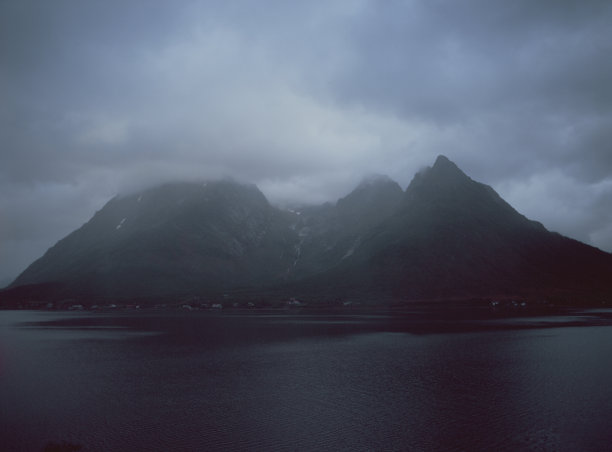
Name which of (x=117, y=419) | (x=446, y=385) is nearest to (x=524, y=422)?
(x=446, y=385)

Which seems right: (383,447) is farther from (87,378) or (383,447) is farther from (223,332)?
(223,332)

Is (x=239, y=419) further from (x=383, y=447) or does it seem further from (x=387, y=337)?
(x=387, y=337)

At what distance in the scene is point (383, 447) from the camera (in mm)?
38312

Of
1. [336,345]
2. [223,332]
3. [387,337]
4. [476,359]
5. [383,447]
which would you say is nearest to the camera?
[383,447]

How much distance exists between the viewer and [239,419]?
46094mm

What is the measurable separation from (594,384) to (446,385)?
18.5 m

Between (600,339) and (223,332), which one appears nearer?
(600,339)

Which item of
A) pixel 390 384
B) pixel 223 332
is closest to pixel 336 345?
pixel 390 384

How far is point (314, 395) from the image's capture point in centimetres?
5522

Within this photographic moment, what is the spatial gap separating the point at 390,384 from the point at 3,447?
42346 millimetres

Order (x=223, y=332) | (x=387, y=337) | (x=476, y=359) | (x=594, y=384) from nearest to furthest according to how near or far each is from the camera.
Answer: (x=594, y=384)
(x=476, y=359)
(x=387, y=337)
(x=223, y=332)

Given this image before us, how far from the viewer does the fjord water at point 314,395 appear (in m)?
40.7

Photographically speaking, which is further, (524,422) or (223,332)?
(223,332)

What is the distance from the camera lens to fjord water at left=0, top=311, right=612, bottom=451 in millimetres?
40719
